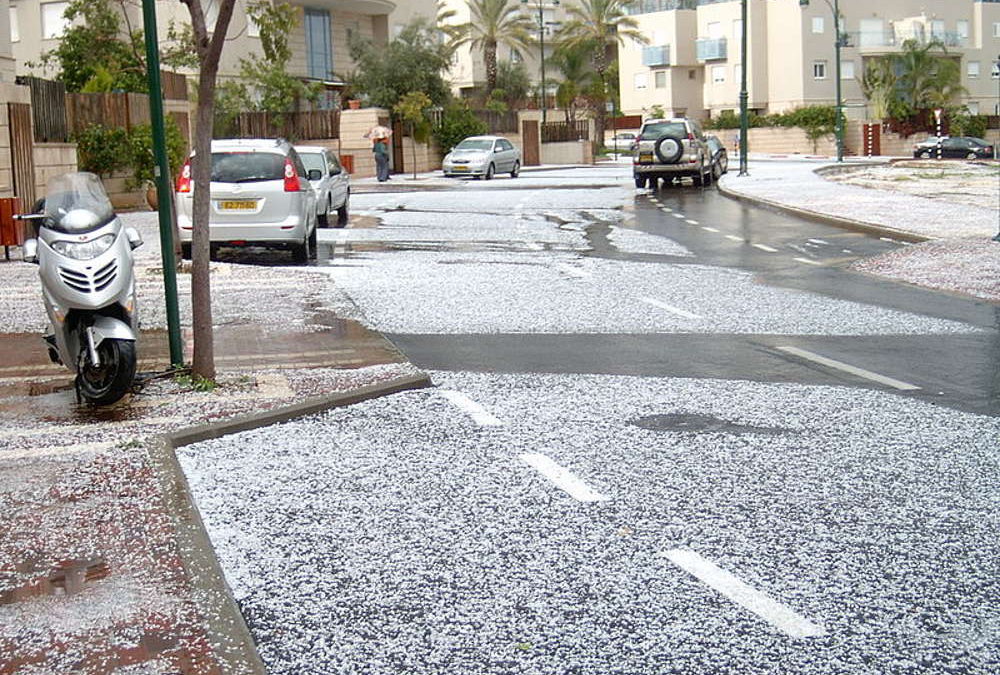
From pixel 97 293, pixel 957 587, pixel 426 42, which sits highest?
pixel 426 42

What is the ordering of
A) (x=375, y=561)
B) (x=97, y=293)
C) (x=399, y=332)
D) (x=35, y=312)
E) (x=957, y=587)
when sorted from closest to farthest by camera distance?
(x=957, y=587)
(x=375, y=561)
(x=97, y=293)
(x=399, y=332)
(x=35, y=312)

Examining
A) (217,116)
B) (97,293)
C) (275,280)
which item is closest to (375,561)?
(97,293)

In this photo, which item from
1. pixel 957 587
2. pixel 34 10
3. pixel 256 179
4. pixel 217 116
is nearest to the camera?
pixel 957 587

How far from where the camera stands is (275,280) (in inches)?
634

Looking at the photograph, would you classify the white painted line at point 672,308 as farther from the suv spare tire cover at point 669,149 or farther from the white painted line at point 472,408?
the suv spare tire cover at point 669,149

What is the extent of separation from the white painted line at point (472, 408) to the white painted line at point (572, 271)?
7.29 metres

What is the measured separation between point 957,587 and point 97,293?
5.63 m

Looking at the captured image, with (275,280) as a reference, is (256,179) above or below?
above

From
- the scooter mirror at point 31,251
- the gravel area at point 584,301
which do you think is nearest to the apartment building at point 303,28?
the gravel area at point 584,301

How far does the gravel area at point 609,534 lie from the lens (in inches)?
190

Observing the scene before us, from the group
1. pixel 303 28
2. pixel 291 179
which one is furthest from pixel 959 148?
pixel 291 179

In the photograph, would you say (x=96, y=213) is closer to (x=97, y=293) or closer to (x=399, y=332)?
(x=97, y=293)

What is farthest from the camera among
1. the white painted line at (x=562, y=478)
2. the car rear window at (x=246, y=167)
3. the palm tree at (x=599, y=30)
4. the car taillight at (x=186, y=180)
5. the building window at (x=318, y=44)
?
the palm tree at (x=599, y=30)

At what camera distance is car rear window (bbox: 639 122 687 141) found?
38.2 meters
